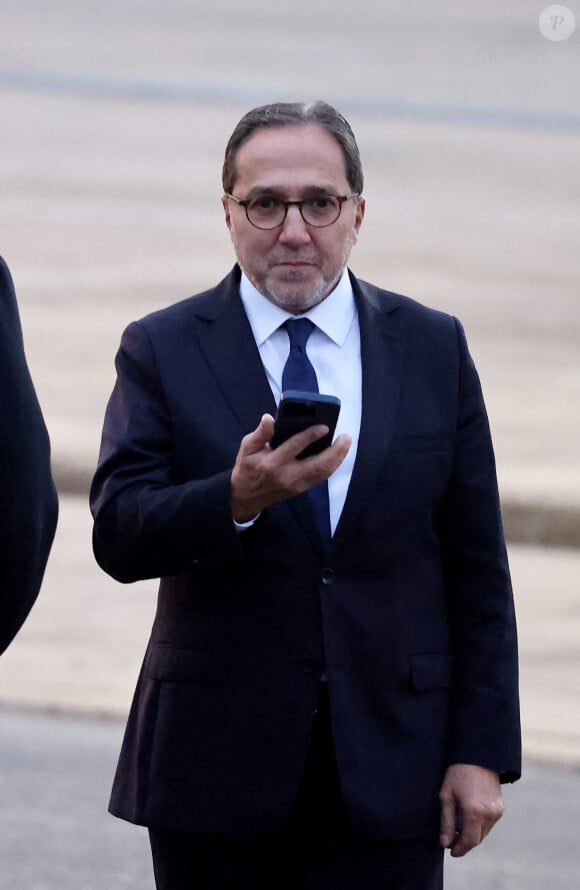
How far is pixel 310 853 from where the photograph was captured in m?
2.77

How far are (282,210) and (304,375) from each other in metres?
0.25

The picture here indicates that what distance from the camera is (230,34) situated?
62.0 feet

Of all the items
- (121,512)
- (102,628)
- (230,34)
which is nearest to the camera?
(121,512)

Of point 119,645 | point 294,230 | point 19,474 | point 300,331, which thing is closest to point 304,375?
point 300,331

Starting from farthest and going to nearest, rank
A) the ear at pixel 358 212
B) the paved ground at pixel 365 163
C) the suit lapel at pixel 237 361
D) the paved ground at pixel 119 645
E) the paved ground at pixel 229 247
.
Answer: the paved ground at pixel 365 163 → the paved ground at pixel 119 645 → the paved ground at pixel 229 247 → the ear at pixel 358 212 → the suit lapel at pixel 237 361

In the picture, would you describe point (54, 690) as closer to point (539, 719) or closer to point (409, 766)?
point (539, 719)

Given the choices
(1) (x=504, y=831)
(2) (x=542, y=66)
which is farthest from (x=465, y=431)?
(2) (x=542, y=66)

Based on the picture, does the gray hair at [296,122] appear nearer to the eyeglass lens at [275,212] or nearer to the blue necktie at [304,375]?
the eyeglass lens at [275,212]

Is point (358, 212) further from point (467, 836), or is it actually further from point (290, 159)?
point (467, 836)

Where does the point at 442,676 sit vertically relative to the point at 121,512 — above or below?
below

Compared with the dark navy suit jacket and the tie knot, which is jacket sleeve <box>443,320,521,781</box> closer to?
the dark navy suit jacket

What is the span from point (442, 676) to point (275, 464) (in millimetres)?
527

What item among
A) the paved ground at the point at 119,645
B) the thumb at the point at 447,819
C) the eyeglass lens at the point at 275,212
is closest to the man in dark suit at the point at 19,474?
the eyeglass lens at the point at 275,212

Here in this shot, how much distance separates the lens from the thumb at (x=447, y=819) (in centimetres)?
280
